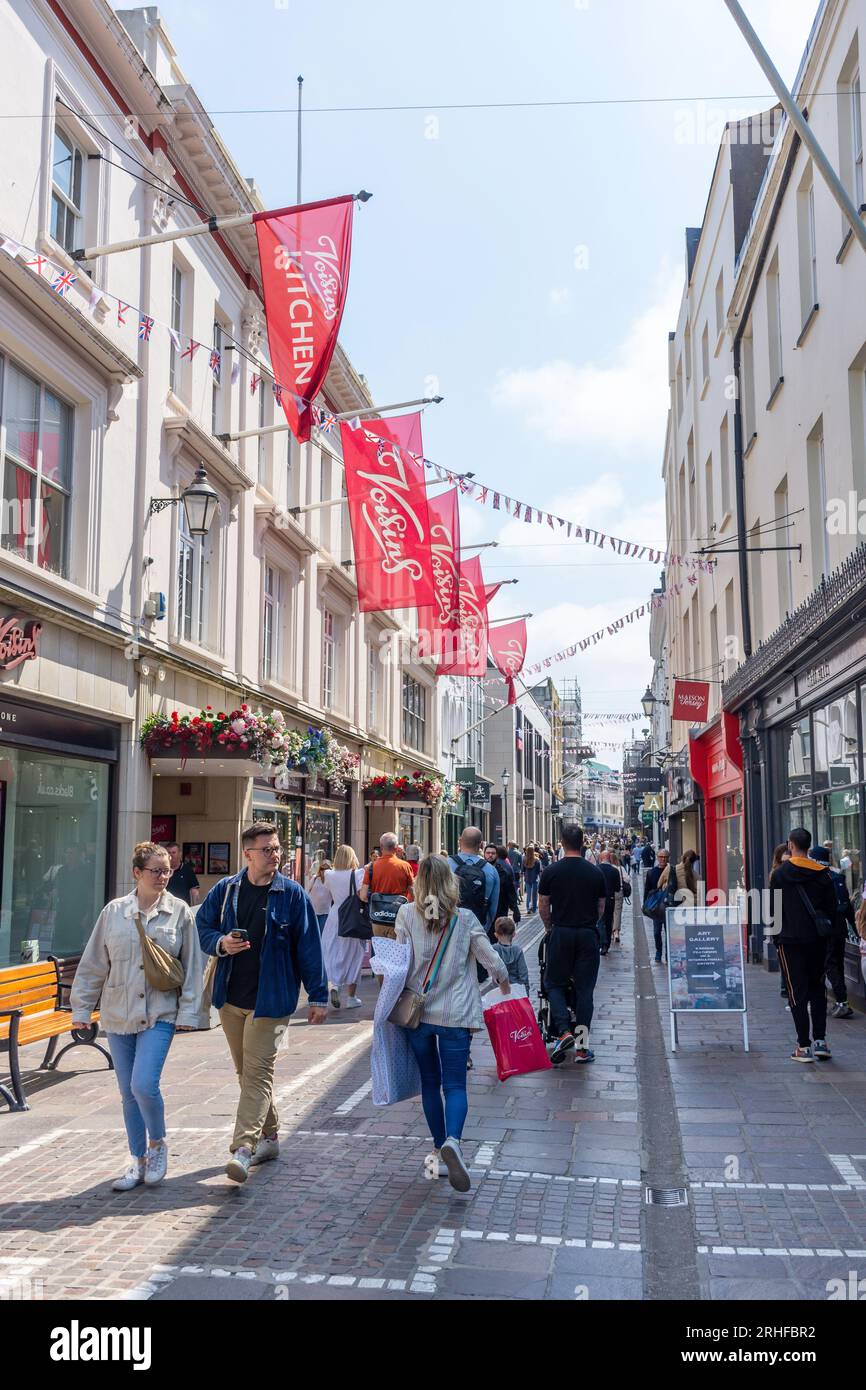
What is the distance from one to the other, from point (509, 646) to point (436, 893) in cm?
2336

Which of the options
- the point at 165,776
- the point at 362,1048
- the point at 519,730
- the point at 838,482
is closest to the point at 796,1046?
the point at 362,1048

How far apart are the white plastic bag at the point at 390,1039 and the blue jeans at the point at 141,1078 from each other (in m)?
1.10

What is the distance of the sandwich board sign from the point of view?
964 cm

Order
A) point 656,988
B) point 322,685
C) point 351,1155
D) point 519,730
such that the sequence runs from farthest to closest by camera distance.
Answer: point 519,730, point 322,685, point 656,988, point 351,1155

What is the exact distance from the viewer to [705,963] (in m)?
9.73

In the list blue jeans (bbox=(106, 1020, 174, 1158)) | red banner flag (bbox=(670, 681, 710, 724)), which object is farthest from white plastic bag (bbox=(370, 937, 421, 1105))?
red banner flag (bbox=(670, 681, 710, 724))

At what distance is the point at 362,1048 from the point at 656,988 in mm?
5947

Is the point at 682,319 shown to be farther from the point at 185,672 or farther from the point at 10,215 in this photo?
the point at 10,215

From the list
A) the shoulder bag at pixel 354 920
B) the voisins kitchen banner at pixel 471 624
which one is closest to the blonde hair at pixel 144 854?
the shoulder bag at pixel 354 920

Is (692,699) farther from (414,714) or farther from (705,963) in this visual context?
(705,963)

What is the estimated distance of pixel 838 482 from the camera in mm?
12422

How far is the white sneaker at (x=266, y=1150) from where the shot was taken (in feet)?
20.4

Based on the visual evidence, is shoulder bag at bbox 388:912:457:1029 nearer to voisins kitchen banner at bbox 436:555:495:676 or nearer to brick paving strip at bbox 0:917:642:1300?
brick paving strip at bbox 0:917:642:1300

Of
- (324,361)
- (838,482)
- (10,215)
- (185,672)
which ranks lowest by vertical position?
(185,672)
